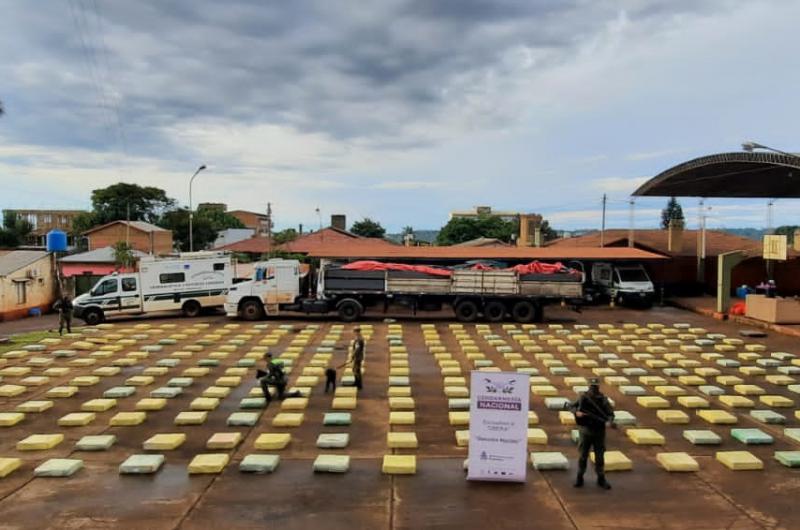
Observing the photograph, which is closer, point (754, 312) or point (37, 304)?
point (754, 312)

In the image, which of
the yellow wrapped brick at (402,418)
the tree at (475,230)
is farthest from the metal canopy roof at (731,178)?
the tree at (475,230)

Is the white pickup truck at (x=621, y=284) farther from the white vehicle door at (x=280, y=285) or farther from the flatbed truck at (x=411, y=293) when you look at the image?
the white vehicle door at (x=280, y=285)

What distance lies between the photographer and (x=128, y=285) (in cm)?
2536

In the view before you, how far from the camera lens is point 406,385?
45.4 ft

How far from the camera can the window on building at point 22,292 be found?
27.9m

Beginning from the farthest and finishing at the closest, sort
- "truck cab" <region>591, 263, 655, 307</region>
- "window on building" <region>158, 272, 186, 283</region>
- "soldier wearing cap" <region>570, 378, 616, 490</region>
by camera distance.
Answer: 1. "truck cab" <region>591, 263, 655, 307</region>
2. "window on building" <region>158, 272, 186, 283</region>
3. "soldier wearing cap" <region>570, 378, 616, 490</region>

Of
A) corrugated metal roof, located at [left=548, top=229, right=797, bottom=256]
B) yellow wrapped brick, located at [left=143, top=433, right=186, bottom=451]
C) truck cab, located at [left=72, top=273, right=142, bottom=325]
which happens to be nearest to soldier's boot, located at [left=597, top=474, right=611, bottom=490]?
yellow wrapped brick, located at [left=143, top=433, right=186, bottom=451]

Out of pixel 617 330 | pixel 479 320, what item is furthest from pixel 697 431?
pixel 479 320

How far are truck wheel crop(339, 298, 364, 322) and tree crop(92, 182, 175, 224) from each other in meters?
61.8

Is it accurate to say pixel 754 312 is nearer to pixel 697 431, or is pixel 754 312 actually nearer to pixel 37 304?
pixel 697 431

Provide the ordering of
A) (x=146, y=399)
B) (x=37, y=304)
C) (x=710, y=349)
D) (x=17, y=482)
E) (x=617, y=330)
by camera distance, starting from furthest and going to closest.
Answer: (x=37, y=304), (x=617, y=330), (x=710, y=349), (x=146, y=399), (x=17, y=482)

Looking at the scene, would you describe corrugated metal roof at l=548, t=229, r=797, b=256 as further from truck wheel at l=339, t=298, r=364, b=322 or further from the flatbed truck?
truck wheel at l=339, t=298, r=364, b=322

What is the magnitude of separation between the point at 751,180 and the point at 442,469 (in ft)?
98.0

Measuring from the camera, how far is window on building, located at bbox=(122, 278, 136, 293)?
25.3 m
